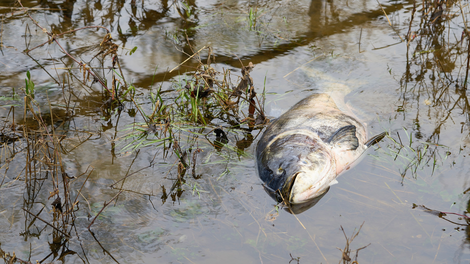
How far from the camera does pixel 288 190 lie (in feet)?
11.7

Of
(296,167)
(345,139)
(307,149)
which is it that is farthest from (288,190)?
(345,139)

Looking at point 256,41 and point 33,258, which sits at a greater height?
point 256,41

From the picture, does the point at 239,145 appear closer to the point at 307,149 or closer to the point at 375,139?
the point at 307,149

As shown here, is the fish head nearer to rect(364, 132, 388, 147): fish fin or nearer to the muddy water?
the muddy water

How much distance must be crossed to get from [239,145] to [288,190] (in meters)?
1.07

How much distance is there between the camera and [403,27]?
7.00 m

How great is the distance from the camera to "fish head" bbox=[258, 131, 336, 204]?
11.9ft

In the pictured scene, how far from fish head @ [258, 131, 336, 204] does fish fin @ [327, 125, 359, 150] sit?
0.46 ft

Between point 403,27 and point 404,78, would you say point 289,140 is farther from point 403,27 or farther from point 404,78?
point 403,27

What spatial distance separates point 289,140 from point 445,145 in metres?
1.71

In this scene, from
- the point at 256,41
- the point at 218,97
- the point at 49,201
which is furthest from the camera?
the point at 256,41

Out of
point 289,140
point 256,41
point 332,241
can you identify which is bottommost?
point 332,241

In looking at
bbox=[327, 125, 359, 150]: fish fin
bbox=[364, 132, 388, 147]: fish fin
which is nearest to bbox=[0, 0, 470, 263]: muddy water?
bbox=[364, 132, 388, 147]: fish fin

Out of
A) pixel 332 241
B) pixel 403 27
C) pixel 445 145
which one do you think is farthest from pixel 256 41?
pixel 332 241
